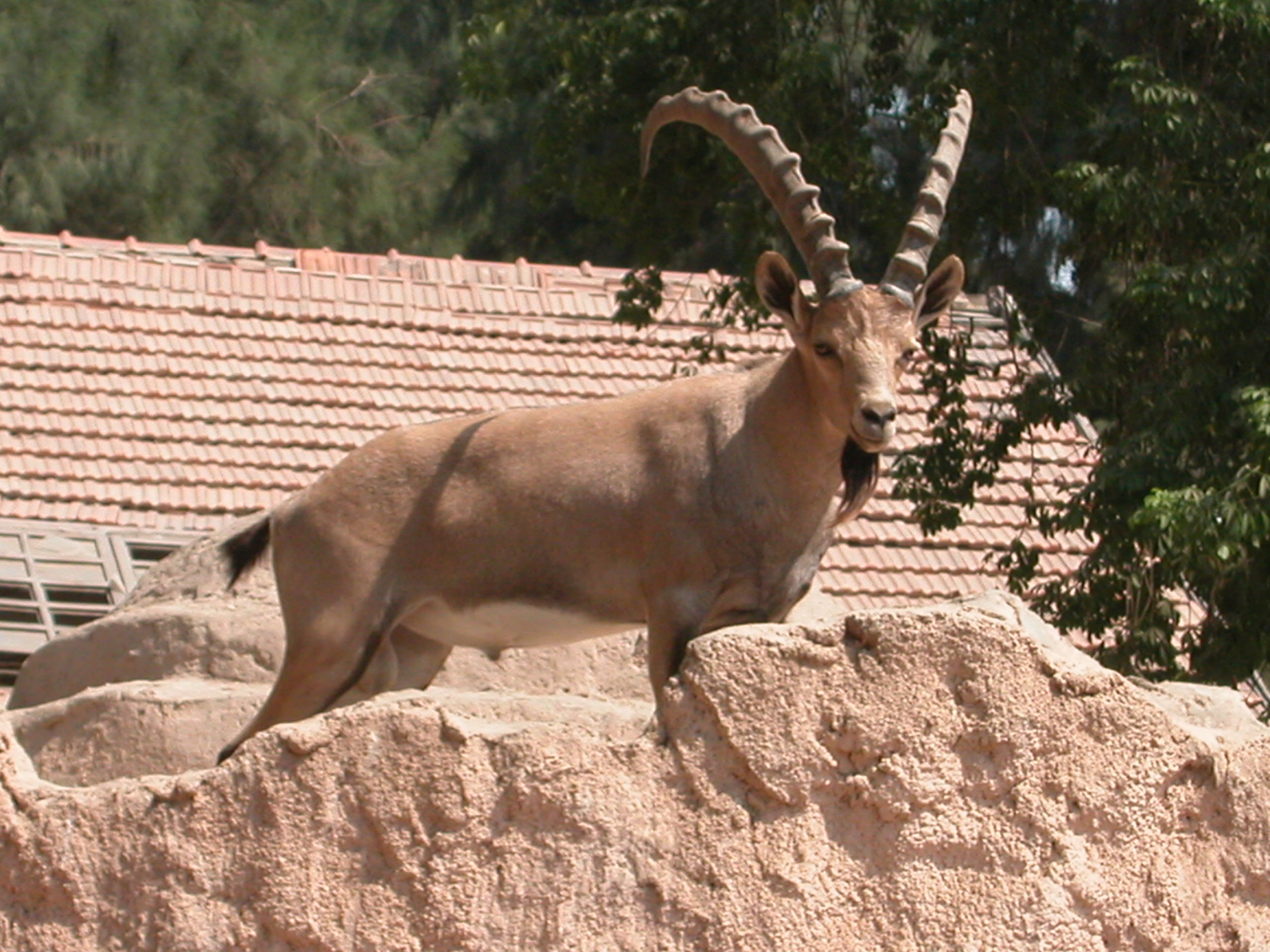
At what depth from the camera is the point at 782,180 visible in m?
7.05

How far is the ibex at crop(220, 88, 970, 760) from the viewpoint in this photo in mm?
6508

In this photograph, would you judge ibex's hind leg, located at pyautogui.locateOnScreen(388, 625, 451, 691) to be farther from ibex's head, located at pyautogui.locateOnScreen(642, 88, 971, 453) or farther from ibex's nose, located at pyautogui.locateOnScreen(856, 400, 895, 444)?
ibex's nose, located at pyautogui.locateOnScreen(856, 400, 895, 444)

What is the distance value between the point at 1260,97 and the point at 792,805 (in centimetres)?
680

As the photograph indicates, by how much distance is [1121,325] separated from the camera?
10.5 m

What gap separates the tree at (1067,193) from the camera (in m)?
9.55

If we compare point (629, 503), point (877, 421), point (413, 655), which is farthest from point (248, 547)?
point (877, 421)

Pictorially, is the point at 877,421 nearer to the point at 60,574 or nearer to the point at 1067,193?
the point at 1067,193

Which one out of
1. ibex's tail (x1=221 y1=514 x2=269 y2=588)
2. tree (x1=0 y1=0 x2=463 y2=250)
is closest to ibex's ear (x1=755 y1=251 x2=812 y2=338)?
ibex's tail (x1=221 y1=514 x2=269 y2=588)

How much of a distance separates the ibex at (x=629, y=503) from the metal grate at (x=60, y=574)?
4951 millimetres

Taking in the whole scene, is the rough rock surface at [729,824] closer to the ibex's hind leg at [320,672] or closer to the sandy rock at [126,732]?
the ibex's hind leg at [320,672]

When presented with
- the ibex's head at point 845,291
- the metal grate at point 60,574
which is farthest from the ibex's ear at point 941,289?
the metal grate at point 60,574

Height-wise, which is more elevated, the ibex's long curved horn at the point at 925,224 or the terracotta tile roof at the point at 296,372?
the ibex's long curved horn at the point at 925,224

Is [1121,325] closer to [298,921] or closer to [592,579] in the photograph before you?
[592,579]

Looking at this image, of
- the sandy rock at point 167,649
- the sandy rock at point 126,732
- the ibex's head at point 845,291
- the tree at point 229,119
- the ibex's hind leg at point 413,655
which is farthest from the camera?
the tree at point 229,119
